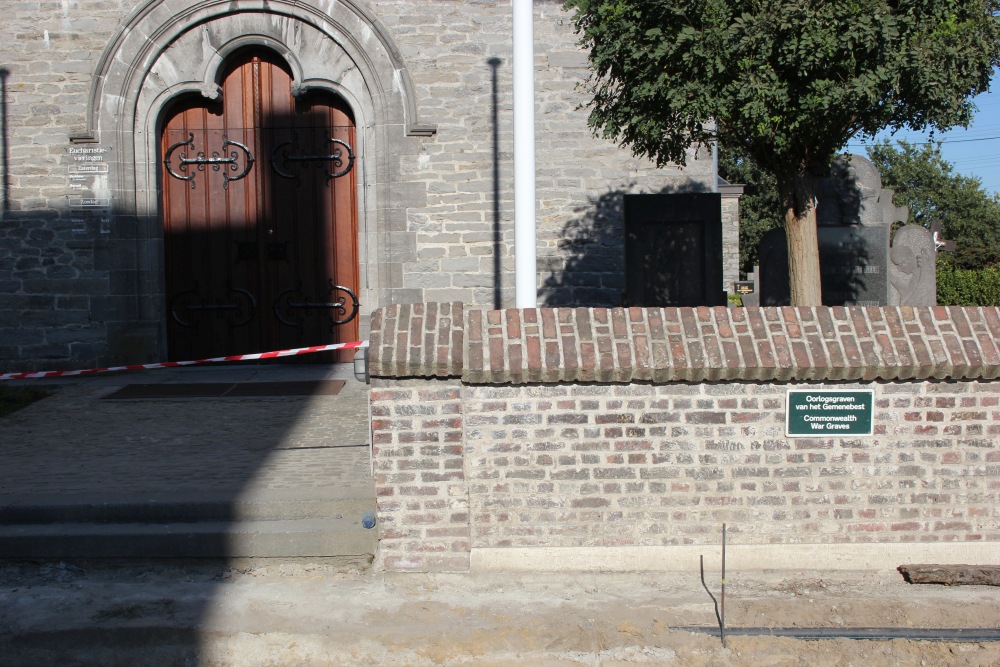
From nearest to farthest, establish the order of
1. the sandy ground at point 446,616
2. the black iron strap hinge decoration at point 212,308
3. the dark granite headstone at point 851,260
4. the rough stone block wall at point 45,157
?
the sandy ground at point 446,616 < the dark granite headstone at point 851,260 < the rough stone block wall at point 45,157 < the black iron strap hinge decoration at point 212,308

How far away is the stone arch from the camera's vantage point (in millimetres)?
11695

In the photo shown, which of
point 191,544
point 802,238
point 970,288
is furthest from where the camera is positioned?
point 970,288

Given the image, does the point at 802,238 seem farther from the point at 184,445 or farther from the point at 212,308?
the point at 212,308

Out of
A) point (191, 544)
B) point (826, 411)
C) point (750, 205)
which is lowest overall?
point (191, 544)

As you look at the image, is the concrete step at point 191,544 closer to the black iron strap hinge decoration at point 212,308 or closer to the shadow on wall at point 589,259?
the shadow on wall at point 589,259

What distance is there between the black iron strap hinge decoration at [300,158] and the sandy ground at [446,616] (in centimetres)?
772

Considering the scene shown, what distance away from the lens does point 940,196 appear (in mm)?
54031

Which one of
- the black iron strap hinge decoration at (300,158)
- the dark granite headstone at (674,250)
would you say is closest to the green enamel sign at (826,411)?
the dark granite headstone at (674,250)

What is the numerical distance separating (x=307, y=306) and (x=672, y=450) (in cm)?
813

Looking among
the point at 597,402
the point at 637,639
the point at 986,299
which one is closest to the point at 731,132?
the point at 597,402

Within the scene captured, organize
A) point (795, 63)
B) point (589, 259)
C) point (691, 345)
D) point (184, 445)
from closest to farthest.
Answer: point (691, 345) → point (795, 63) → point (184, 445) → point (589, 259)

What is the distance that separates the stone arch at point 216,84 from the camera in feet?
38.4

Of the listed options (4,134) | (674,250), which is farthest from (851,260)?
(4,134)

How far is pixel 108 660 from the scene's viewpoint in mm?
4488
